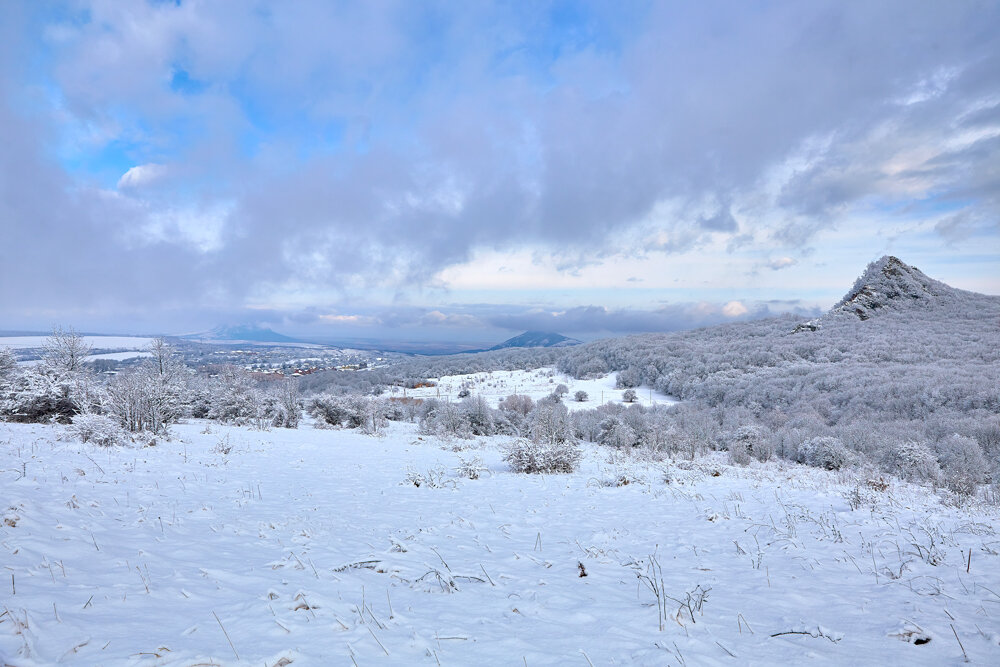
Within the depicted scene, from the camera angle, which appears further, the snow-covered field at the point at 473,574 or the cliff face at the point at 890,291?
the cliff face at the point at 890,291

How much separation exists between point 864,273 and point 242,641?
194 ft

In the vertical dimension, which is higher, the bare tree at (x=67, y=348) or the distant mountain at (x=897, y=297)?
the distant mountain at (x=897, y=297)

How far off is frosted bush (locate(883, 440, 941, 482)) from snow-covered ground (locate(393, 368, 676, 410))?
1783 centimetres

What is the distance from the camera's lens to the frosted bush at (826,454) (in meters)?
14.7

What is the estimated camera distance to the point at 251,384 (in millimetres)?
30547

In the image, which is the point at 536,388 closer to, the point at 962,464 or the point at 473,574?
the point at 962,464

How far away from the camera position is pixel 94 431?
11.9 meters

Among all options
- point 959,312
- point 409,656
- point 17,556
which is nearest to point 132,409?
point 17,556

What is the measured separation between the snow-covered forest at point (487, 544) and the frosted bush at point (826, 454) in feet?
0.22

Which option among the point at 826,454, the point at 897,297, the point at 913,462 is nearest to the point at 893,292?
the point at 897,297

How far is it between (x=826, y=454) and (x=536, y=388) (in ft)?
96.8

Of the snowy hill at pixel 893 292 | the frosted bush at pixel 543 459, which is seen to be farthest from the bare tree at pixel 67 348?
the snowy hill at pixel 893 292

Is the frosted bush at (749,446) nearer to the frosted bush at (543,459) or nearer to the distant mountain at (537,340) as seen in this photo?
the frosted bush at (543,459)

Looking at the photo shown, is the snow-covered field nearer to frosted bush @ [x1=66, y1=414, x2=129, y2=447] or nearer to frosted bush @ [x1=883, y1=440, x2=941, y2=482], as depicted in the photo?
frosted bush @ [x1=66, y1=414, x2=129, y2=447]
